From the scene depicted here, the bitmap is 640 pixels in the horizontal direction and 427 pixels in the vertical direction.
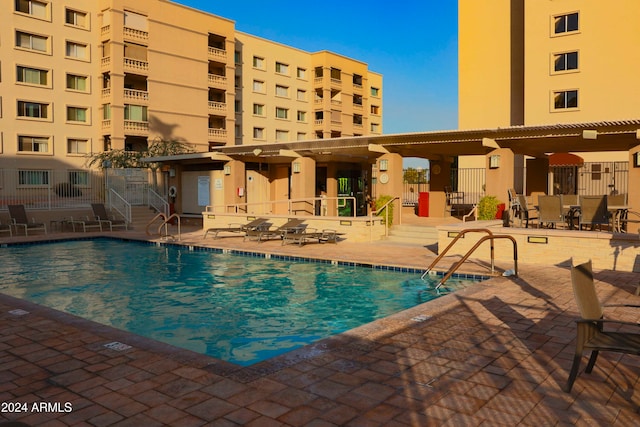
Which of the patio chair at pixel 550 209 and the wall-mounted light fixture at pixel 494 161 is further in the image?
the wall-mounted light fixture at pixel 494 161

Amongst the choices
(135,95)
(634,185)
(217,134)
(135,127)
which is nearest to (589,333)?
(634,185)

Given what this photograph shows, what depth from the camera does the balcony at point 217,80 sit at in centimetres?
4491

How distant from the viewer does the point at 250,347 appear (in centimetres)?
675

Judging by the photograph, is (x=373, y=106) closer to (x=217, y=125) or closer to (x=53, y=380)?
(x=217, y=125)

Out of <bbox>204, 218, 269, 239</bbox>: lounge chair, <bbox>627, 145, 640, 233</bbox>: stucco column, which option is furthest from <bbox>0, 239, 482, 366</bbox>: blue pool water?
<bbox>627, 145, 640, 233</bbox>: stucco column

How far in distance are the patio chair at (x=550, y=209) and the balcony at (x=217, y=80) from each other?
37.1 metres

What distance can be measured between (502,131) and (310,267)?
7.27m

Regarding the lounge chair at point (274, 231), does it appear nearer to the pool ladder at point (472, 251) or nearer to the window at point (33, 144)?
the pool ladder at point (472, 251)

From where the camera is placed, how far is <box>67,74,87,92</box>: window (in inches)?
1492

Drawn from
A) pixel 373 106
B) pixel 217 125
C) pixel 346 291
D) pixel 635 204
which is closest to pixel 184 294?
pixel 346 291

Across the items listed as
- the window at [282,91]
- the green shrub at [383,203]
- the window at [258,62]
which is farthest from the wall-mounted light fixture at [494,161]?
the window at [282,91]

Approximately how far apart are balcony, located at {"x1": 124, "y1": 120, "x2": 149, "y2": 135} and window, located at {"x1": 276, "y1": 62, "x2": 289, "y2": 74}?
58.5 ft

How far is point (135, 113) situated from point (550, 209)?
34.0 m

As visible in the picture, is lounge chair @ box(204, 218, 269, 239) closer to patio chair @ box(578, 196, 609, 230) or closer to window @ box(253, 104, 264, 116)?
patio chair @ box(578, 196, 609, 230)
